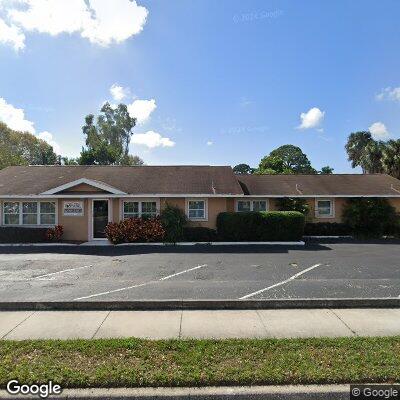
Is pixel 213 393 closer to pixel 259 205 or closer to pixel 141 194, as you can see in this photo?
pixel 141 194

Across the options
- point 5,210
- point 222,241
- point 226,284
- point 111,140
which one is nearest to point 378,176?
point 222,241

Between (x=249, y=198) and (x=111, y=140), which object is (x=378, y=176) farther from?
(x=111, y=140)

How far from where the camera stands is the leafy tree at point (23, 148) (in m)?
51.5

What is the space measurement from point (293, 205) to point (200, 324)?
14600 mm

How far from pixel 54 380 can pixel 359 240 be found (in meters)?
17.3

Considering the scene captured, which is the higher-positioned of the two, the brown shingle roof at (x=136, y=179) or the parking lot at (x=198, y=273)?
the brown shingle roof at (x=136, y=179)

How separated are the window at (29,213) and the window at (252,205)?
10514 mm

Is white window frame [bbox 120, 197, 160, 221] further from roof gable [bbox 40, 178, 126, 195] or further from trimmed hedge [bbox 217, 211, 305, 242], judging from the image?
trimmed hedge [bbox 217, 211, 305, 242]

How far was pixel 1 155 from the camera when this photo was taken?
46688 mm

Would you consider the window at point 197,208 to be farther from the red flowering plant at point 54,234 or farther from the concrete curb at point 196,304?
the concrete curb at point 196,304

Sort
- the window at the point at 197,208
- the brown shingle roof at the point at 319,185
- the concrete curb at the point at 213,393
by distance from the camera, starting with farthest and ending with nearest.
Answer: the brown shingle roof at the point at 319,185 → the window at the point at 197,208 → the concrete curb at the point at 213,393

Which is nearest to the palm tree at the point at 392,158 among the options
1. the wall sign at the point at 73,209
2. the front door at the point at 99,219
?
the front door at the point at 99,219

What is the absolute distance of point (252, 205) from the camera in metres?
19.7

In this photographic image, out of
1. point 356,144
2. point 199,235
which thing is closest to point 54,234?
point 199,235
